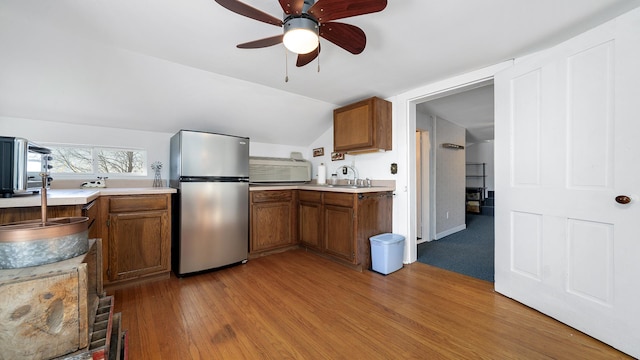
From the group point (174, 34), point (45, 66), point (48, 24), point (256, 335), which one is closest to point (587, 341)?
point (256, 335)

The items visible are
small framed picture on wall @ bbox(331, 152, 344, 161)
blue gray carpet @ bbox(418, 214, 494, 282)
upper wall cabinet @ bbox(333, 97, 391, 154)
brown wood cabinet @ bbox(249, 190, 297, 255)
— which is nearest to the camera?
blue gray carpet @ bbox(418, 214, 494, 282)

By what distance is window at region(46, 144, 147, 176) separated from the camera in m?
2.48

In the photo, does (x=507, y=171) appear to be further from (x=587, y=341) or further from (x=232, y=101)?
(x=232, y=101)

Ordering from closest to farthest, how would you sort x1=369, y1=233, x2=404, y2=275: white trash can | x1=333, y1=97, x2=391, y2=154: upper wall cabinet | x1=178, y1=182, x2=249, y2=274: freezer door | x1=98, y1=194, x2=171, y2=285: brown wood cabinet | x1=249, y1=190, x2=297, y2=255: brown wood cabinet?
x1=98, y1=194, x2=171, y2=285: brown wood cabinet → x1=178, y1=182, x2=249, y2=274: freezer door → x1=369, y1=233, x2=404, y2=275: white trash can → x1=333, y1=97, x2=391, y2=154: upper wall cabinet → x1=249, y1=190, x2=297, y2=255: brown wood cabinet

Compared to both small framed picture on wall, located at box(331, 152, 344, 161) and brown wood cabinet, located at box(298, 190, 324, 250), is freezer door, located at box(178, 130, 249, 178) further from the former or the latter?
small framed picture on wall, located at box(331, 152, 344, 161)

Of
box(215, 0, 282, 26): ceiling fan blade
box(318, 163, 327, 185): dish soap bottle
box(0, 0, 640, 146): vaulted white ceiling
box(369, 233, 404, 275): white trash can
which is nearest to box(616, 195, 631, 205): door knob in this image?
box(0, 0, 640, 146): vaulted white ceiling

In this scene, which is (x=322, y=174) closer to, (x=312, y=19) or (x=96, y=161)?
(x=312, y=19)

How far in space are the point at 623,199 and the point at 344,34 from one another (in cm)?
195

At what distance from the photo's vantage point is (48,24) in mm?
1748

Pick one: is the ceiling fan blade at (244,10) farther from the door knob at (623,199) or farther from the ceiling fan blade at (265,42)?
the door knob at (623,199)

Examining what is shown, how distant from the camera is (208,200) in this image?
2.56m

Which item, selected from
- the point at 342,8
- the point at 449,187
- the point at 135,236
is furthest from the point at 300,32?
the point at 449,187

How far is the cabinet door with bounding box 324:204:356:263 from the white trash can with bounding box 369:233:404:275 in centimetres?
24

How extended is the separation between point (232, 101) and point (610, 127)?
325 centimetres
